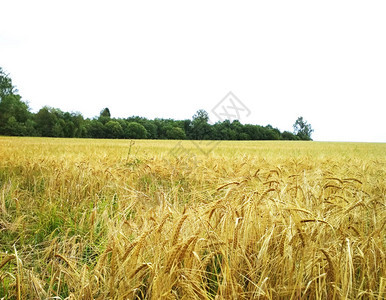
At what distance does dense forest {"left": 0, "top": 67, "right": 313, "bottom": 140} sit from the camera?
40.7m

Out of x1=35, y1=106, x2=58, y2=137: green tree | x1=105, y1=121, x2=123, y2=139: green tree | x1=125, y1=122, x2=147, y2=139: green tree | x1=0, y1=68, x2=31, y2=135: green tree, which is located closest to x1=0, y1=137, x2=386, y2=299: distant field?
x1=0, y1=68, x2=31, y2=135: green tree

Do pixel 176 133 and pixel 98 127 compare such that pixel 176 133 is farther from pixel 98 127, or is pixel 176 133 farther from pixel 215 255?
pixel 215 255

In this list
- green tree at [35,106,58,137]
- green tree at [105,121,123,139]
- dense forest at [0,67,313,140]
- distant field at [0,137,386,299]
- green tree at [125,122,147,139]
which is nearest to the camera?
distant field at [0,137,386,299]

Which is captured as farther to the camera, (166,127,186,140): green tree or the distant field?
(166,127,186,140): green tree

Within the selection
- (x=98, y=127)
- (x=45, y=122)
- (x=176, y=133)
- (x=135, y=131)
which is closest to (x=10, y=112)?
(x=45, y=122)

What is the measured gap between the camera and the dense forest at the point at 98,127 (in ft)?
134

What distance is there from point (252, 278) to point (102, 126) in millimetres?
58290

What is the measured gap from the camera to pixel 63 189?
8.62 feet

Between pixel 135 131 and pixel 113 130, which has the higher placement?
pixel 135 131

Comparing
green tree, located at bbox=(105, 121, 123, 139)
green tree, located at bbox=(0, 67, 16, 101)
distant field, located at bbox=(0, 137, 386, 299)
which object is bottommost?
distant field, located at bbox=(0, 137, 386, 299)

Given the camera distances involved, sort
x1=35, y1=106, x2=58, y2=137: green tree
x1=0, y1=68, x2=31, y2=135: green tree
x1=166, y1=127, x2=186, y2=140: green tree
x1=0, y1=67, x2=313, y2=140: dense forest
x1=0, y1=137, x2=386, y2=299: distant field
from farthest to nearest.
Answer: x1=166, y1=127, x2=186, y2=140: green tree → x1=35, y1=106, x2=58, y2=137: green tree → x1=0, y1=67, x2=313, y2=140: dense forest → x1=0, y1=68, x2=31, y2=135: green tree → x1=0, y1=137, x2=386, y2=299: distant field

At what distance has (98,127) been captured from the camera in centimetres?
5575

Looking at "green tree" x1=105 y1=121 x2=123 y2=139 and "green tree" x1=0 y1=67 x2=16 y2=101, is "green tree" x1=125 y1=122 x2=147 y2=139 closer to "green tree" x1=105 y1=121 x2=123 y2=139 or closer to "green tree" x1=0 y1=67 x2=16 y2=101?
"green tree" x1=105 y1=121 x2=123 y2=139

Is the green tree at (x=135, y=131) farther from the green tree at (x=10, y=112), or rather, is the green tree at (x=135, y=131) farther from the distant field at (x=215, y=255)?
the distant field at (x=215, y=255)
